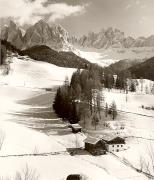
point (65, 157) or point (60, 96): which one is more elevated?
point (60, 96)

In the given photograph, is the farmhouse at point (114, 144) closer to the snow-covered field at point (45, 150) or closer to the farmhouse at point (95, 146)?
the farmhouse at point (95, 146)

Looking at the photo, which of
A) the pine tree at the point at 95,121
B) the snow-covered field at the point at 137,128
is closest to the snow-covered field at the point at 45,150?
the snow-covered field at the point at 137,128

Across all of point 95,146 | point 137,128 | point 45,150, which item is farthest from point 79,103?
point 45,150

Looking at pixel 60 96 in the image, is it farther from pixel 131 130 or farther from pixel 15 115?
pixel 131 130

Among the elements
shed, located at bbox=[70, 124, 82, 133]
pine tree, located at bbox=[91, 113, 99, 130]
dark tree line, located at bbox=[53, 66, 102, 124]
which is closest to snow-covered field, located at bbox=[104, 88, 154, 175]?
pine tree, located at bbox=[91, 113, 99, 130]

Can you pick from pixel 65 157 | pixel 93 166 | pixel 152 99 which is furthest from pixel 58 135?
pixel 152 99

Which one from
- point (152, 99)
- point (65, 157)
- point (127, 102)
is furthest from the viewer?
point (152, 99)

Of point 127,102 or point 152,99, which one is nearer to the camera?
point 127,102

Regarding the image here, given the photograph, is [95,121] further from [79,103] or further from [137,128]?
[79,103]
